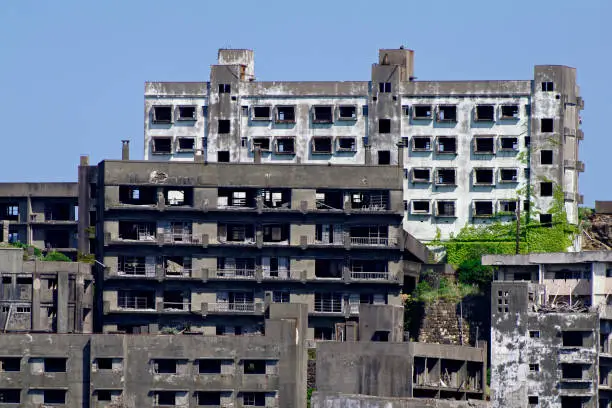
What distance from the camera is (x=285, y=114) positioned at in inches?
6245

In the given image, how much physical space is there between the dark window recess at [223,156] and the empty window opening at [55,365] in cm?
2567

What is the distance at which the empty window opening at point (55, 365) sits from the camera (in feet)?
454

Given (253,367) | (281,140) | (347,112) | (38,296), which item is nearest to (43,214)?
(38,296)

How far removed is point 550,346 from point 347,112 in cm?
2836

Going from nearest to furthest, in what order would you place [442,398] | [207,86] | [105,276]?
1. [442,398]
2. [105,276]
3. [207,86]

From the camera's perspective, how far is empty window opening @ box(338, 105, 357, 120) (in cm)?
15725

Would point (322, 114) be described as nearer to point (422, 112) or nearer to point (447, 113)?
point (422, 112)

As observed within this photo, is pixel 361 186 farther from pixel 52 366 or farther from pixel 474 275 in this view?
pixel 52 366

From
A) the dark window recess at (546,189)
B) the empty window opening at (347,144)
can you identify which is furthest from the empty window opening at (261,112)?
the dark window recess at (546,189)

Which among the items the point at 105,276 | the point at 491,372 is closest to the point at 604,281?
the point at 491,372

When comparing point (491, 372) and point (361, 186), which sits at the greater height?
point (361, 186)

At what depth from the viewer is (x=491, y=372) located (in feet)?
456

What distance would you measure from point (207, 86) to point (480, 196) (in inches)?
864

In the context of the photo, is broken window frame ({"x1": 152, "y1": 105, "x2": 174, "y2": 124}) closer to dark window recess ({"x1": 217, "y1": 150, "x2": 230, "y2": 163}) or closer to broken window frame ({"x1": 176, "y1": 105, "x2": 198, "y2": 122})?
broken window frame ({"x1": 176, "y1": 105, "x2": 198, "y2": 122})
